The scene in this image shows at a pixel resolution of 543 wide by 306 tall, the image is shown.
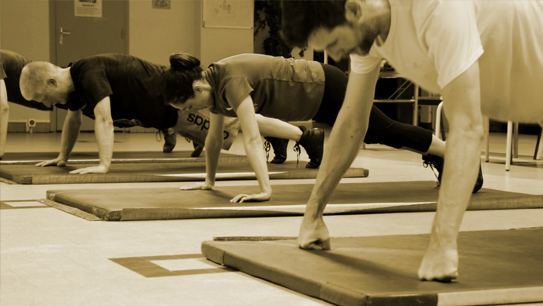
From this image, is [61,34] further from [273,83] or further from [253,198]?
[253,198]

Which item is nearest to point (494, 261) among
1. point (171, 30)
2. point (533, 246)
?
point (533, 246)

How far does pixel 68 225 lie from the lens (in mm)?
3195

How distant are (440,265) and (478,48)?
1.70 ft

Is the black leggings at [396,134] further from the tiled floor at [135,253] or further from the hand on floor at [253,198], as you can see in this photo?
the hand on floor at [253,198]

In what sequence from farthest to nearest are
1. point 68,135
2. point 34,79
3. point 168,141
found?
point 168,141
point 68,135
point 34,79

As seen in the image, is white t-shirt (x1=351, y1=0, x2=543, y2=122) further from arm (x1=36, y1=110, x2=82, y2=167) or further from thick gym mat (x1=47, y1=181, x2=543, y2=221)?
arm (x1=36, y1=110, x2=82, y2=167)

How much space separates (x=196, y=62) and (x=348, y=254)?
1.64 m

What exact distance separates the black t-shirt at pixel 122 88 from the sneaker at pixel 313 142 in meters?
0.97

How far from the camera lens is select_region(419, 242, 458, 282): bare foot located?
74.7 inches

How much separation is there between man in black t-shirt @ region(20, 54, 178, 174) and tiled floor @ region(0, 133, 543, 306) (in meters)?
0.48

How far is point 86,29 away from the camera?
1048 cm

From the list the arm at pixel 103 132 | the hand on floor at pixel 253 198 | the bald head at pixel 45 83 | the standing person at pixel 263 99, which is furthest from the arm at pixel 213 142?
the bald head at pixel 45 83

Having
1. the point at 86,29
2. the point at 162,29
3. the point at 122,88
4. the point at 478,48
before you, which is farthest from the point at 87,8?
the point at 478,48

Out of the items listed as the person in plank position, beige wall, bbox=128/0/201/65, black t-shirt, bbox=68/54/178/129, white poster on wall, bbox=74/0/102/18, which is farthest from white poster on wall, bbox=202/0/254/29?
black t-shirt, bbox=68/54/178/129
